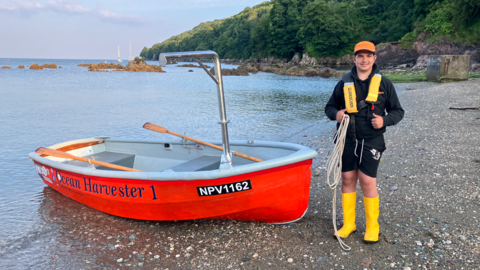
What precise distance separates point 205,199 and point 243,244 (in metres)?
0.79

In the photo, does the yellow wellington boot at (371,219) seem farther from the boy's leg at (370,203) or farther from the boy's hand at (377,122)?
the boy's hand at (377,122)

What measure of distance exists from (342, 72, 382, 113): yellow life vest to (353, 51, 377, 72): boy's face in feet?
0.42

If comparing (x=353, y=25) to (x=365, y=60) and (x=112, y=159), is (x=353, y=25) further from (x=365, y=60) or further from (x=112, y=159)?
(x=365, y=60)

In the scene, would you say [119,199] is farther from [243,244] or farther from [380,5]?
[380,5]

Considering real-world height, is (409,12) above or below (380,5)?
below

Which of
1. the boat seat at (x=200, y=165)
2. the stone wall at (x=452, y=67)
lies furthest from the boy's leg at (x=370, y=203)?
the stone wall at (x=452, y=67)

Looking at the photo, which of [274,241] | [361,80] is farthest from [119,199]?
[361,80]

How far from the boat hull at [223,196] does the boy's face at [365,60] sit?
4.54 ft

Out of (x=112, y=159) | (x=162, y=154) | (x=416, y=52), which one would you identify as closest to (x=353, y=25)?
(x=416, y=52)

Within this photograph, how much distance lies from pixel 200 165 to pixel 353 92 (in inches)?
122

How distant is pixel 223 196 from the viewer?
4.27m

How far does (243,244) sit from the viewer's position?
13.8ft

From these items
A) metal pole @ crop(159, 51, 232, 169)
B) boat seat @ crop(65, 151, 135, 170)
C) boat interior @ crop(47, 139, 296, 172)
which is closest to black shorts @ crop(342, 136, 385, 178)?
metal pole @ crop(159, 51, 232, 169)

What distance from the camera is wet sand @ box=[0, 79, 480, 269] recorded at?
3662mm
